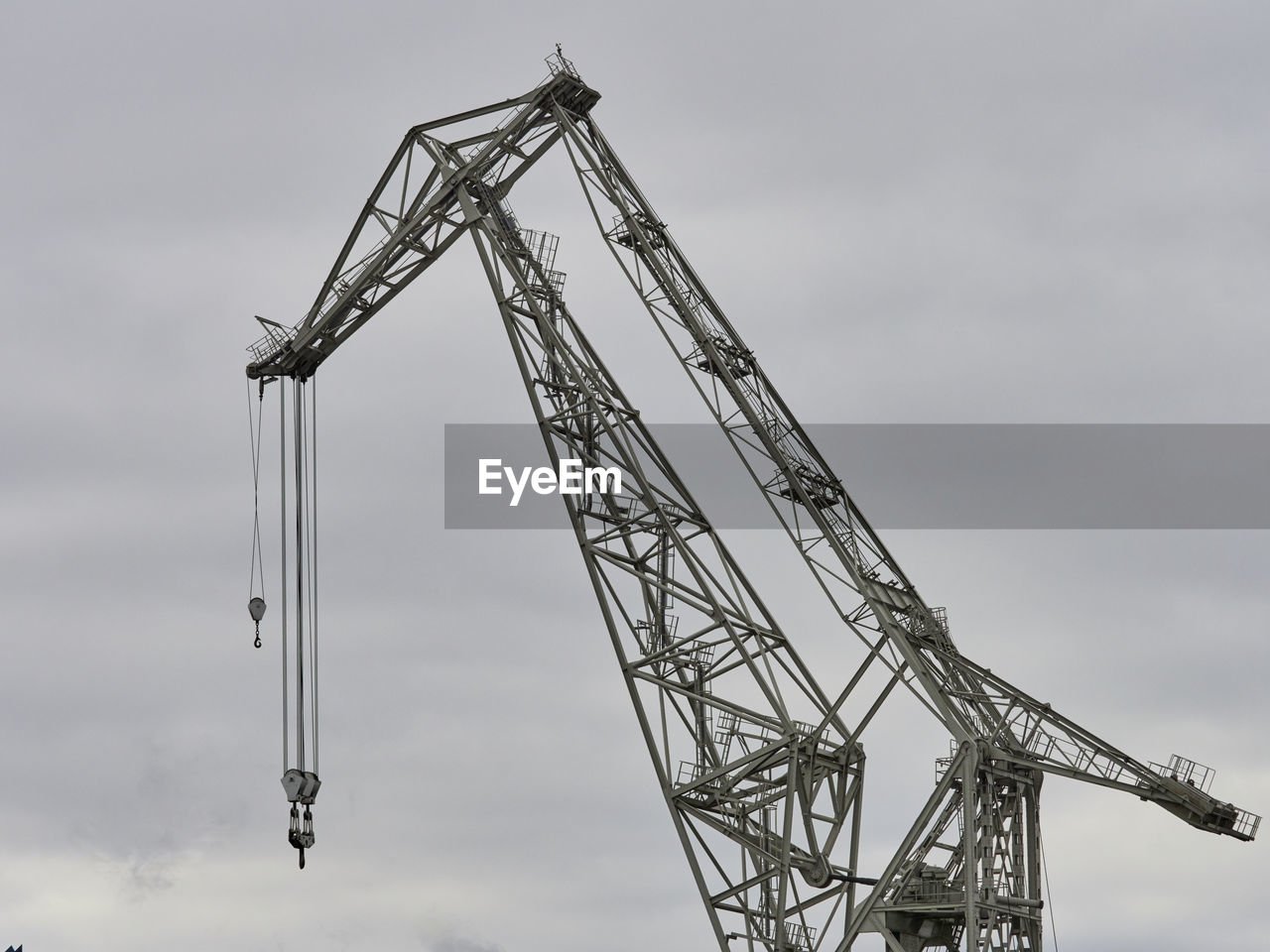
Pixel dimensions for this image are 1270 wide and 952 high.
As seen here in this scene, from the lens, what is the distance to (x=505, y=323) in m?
53.6

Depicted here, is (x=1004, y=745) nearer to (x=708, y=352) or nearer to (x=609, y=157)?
(x=708, y=352)

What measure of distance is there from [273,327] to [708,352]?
45.1 feet

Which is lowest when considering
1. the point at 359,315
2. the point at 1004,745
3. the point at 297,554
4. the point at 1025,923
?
the point at 1025,923

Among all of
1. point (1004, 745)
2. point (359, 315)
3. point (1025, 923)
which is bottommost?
point (1025, 923)

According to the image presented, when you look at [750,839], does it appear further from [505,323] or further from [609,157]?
[609,157]

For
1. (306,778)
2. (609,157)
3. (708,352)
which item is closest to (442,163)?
(609,157)

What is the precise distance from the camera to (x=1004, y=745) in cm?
4975

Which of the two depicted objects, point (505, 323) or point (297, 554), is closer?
point (505, 323)

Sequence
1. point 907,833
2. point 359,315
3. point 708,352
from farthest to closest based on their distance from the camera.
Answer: point 359,315 < point 708,352 < point 907,833

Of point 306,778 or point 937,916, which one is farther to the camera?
point 306,778

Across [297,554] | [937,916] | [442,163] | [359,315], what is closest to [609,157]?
[442,163]

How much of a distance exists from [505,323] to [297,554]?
10.4 m

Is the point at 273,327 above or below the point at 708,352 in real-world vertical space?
above

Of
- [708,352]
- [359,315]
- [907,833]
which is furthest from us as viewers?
[359,315]
